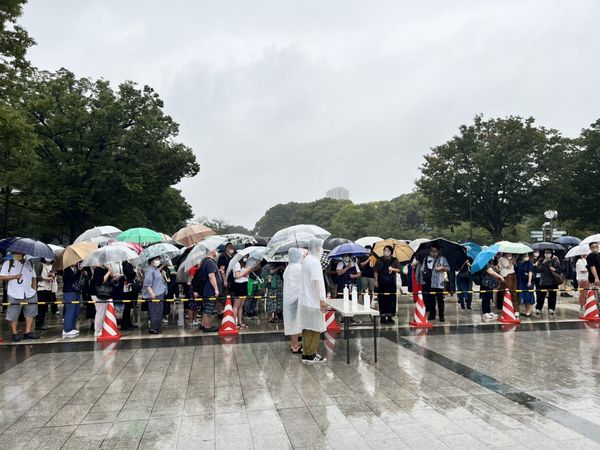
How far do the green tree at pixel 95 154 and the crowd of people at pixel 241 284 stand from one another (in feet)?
36.9

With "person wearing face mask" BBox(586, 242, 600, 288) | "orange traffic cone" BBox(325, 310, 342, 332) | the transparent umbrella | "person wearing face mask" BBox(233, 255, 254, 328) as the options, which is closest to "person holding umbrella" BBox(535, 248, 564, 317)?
"person wearing face mask" BBox(586, 242, 600, 288)

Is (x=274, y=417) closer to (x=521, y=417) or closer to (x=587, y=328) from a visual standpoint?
(x=521, y=417)

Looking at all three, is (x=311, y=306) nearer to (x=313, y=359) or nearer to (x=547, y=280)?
(x=313, y=359)

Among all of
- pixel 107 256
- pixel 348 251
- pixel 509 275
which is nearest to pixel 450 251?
pixel 509 275

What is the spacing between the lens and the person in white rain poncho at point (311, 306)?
7336 mm

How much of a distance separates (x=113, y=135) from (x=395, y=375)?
22.1 meters

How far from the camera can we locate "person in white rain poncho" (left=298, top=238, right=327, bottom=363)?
24.1 feet

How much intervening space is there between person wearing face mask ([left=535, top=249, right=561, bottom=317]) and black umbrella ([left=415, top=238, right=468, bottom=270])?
6.89 ft

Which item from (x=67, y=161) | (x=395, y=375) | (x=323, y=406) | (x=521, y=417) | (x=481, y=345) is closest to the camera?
(x=521, y=417)

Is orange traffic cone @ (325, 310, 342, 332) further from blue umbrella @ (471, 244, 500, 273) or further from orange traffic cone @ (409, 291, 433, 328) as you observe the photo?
blue umbrella @ (471, 244, 500, 273)

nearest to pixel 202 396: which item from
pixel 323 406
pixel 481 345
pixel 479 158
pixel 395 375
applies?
pixel 323 406

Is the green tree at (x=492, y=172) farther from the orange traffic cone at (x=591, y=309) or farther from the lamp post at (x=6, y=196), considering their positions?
the lamp post at (x=6, y=196)

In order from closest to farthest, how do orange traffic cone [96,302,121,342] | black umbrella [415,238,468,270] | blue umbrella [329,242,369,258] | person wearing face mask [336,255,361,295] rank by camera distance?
1. orange traffic cone [96,302,121,342]
2. blue umbrella [329,242,369,258]
3. person wearing face mask [336,255,361,295]
4. black umbrella [415,238,468,270]

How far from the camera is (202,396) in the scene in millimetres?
5867
